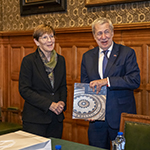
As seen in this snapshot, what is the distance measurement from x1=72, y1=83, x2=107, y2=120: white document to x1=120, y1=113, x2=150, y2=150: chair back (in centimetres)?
37

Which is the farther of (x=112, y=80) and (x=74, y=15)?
(x=74, y=15)

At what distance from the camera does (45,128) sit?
2791mm

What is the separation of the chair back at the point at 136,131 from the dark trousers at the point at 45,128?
1.01 meters

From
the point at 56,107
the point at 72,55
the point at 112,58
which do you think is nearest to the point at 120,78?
the point at 112,58

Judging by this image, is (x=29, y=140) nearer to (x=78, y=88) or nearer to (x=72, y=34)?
(x=78, y=88)

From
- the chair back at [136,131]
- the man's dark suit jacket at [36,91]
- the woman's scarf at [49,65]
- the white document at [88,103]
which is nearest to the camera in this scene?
the chair back at [136,131]

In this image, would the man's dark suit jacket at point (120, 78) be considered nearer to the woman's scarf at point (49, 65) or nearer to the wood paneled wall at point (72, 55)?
the woman's scarf at point (49, 65)

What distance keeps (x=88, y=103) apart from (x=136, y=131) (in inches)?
23.6

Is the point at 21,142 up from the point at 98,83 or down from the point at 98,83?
down

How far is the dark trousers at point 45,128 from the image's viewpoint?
2.75 meters

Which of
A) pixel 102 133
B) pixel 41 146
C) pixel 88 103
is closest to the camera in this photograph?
pixel 41 146

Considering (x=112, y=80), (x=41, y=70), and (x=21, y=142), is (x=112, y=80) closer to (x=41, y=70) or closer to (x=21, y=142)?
(x=41, y=70)

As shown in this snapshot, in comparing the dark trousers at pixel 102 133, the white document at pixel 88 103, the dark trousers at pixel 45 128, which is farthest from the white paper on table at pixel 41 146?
the dark trousers at pixel 45 128

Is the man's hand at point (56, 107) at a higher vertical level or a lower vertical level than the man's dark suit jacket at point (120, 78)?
lower
